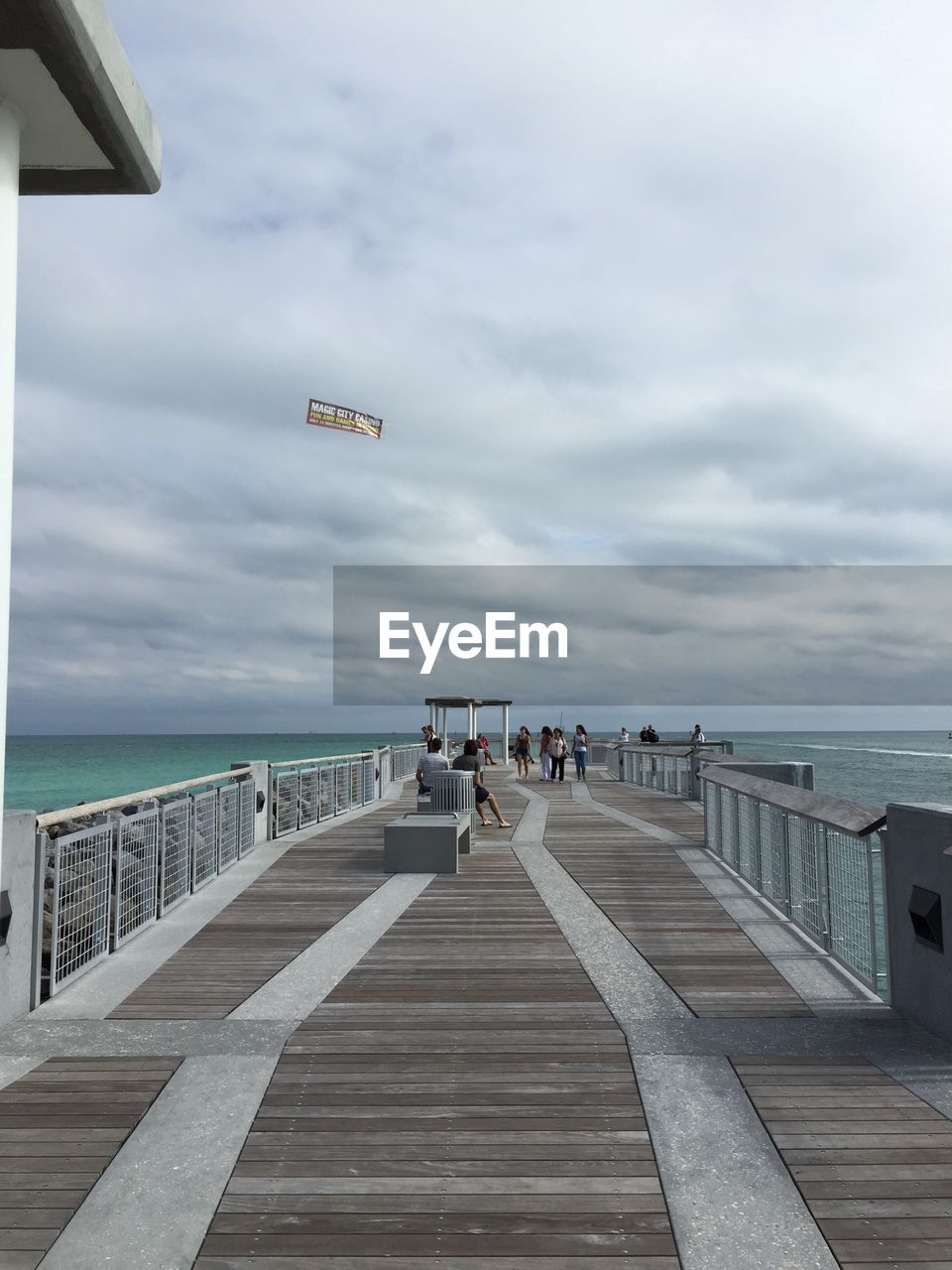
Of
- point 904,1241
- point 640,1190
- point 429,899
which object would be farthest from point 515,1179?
point 429,899

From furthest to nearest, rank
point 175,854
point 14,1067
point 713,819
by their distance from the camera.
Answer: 1. point 713,819
2. point 175,854
3. point 14,1067

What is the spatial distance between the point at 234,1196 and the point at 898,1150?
270 cm

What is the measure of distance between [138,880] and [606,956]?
164 inches

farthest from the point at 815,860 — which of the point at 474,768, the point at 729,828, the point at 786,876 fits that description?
the point at 474,768

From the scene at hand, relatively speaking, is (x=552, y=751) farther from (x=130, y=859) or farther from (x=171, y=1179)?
(x=171, y=1179)

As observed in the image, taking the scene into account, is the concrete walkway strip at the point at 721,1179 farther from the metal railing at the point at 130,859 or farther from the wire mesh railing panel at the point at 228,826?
the wire mesh railing panel at the point at 228,826

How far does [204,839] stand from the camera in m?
10.7

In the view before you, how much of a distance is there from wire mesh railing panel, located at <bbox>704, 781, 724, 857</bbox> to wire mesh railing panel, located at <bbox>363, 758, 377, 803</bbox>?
927 centimetres

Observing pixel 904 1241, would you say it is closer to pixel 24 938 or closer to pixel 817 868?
pixel 817 868

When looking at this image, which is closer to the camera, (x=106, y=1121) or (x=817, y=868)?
(x=106, y=1121)

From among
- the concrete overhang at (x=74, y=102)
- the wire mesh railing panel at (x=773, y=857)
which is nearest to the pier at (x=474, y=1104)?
the wire mesh railing panel at (x=773, y=857)

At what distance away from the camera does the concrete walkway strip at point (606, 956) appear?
6.18 m

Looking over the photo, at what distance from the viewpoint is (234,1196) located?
3.74 metres

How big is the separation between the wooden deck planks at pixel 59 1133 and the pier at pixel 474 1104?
0.05 feet
